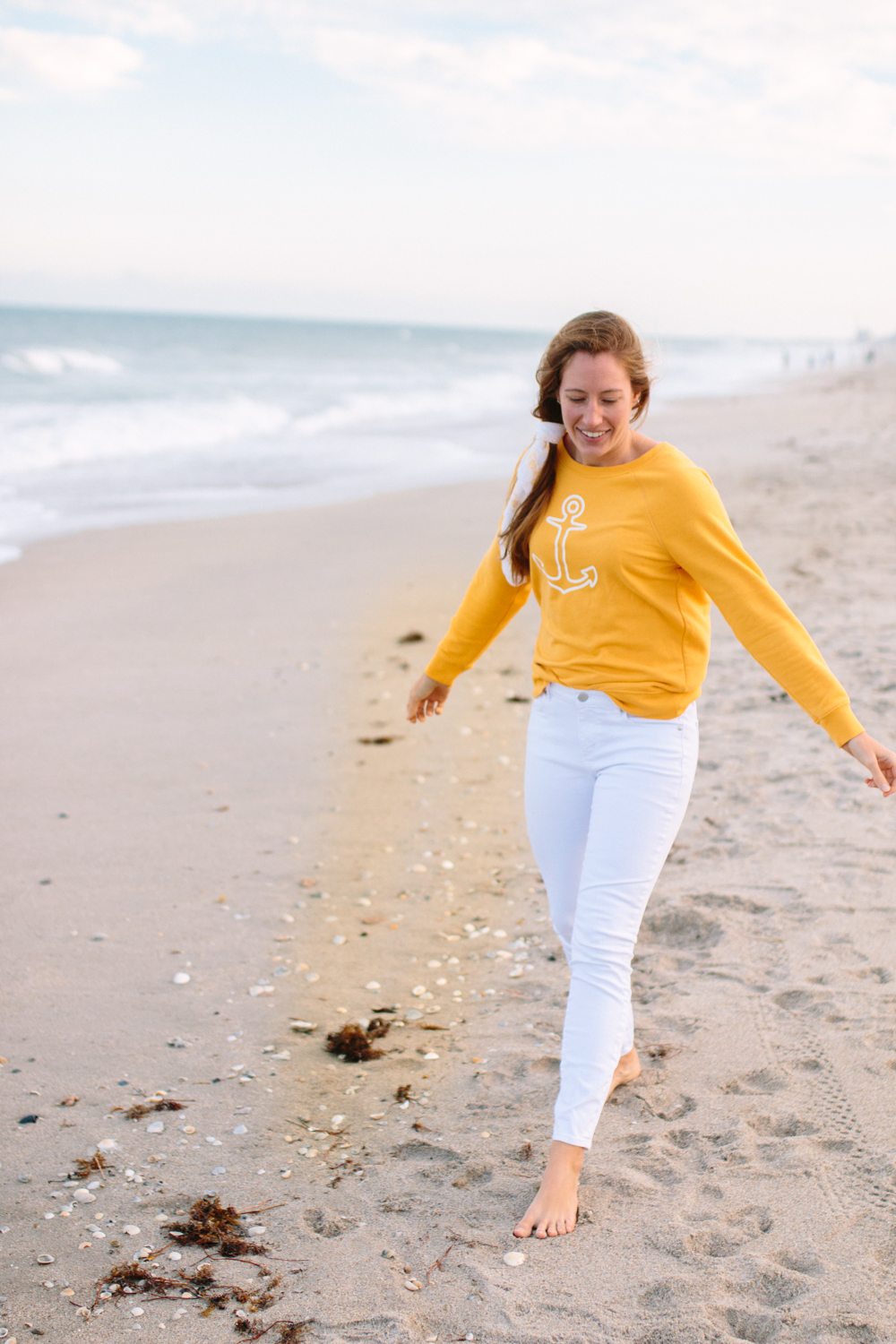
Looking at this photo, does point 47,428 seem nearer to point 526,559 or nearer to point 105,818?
point 105,818

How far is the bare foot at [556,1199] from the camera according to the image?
8.05 ft

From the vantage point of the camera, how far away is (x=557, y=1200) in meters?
2.47

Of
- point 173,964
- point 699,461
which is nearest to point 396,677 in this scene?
point 173,964

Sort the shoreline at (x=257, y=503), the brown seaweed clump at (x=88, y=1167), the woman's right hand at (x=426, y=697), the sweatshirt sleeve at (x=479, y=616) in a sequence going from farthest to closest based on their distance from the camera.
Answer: the shoreline at (x=257, y=503)
the woman's right hand at (x=426, y=697)
the sweatshirt sleeve at (x=479, y=616)
the brown seaweed clump at (x=88, y=1167)

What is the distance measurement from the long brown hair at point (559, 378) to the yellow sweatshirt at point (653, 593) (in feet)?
0.12

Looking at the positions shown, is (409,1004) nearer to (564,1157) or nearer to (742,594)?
(564,1157)

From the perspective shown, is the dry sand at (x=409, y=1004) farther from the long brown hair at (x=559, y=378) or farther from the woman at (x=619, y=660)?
the long brown hair at (x=559, y=378)

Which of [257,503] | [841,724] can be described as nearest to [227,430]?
[257,503]

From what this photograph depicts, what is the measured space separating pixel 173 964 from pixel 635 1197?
181cm

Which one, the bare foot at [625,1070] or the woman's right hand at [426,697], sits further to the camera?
the woman's right hand at [426,697]

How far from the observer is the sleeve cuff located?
240cm

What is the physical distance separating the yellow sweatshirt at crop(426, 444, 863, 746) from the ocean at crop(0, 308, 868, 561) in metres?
0.36

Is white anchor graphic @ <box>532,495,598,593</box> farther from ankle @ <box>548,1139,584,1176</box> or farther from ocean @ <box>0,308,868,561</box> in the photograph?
ankle @ <box>548,1139,584,1176</box>

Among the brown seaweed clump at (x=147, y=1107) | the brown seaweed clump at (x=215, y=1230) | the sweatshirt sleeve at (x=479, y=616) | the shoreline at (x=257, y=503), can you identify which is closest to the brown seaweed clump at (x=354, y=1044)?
the brown seaweed clump at (x=147, y=1107)
